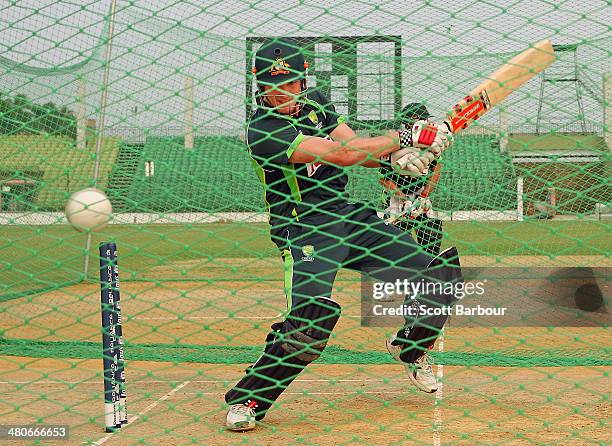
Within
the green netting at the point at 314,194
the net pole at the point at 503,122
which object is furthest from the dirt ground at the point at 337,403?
the net pole at the point at 503,122

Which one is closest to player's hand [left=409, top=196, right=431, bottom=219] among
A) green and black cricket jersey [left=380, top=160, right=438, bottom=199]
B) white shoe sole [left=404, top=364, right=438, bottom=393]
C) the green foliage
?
green and black cricket jersey [left=380, top=160, right=438, bottom=199]

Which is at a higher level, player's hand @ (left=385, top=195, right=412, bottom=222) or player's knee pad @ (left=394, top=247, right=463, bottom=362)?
player's hand @ (left=385, top=195, right=412, bottom=222)

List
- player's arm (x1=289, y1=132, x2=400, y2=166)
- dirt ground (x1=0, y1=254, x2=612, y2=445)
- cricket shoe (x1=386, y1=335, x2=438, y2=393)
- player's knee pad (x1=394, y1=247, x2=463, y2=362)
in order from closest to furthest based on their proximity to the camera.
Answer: player's arm (x1=289, y1=132, x2=400, y2=166), dirt ground (x1=0, y1=254, x2=612, y2=445), player's knee pad (x1=394, y1=247, x2=463, y2=362), cricket shoe (x1=386, y1=335, x2=438, y2=393)

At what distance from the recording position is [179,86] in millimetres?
5160

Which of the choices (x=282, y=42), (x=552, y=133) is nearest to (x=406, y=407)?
(x=552, y=133)

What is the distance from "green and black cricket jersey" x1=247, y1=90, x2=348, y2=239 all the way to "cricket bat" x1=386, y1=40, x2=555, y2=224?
0.73 meters

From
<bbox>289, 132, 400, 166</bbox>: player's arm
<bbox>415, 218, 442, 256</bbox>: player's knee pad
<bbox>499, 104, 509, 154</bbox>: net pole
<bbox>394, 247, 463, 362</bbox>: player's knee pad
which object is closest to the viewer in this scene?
<bbox>289, 132, 400, 166</bbox>: player's arm

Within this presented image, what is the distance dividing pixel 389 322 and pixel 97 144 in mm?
4074

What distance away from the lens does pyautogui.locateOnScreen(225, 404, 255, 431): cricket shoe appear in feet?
15.9

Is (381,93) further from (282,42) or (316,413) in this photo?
(316,413)

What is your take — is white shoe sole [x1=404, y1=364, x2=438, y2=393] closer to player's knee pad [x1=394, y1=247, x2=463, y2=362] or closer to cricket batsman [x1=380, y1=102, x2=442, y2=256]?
player's knee pad [x1=394, y1=247, x2=463, y2=362]

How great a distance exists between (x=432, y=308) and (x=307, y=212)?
3.85 feet

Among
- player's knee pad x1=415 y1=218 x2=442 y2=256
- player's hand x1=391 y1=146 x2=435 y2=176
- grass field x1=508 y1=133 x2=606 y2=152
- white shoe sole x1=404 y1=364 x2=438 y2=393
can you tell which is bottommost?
white shoe sole x1=404 y1=364 x2=438 y2=393

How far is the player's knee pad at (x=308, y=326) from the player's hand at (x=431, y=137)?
1.05m
